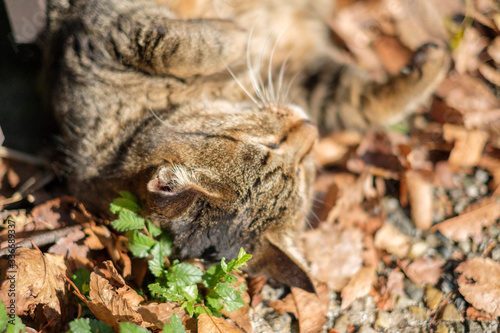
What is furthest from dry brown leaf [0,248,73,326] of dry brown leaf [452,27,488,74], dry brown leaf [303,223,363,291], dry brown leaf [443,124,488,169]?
dry brown leaf [452,27,488,74]

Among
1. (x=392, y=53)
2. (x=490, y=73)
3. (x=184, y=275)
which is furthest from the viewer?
(x=392, y=53)

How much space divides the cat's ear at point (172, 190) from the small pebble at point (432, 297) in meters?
1.37

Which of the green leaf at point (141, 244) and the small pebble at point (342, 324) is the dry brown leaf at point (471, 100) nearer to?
the small pebble at point (342, 324)

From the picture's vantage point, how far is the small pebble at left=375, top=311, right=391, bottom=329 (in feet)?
6.93

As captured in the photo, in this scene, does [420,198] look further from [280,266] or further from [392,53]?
[392,53]

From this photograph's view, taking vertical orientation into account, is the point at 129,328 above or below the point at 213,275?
above

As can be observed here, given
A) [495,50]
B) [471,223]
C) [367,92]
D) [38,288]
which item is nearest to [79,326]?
[38,288]

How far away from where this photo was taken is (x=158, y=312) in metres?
1.85

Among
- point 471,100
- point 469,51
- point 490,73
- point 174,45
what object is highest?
point 174,45

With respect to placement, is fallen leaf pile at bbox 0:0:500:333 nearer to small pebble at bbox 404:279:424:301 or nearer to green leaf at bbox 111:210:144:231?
small pebble at bbox 404:279:424:301

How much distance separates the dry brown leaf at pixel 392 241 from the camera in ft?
8.05

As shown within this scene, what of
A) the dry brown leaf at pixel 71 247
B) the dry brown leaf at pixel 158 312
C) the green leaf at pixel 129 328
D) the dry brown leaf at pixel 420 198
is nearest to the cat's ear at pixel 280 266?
the dry brown leaf at pixel 158 312

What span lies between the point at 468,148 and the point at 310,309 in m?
1.60

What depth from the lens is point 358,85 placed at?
9.59 feet
